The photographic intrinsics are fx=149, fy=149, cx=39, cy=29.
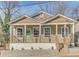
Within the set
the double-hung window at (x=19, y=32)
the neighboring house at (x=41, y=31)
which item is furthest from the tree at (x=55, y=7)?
the double-hung window at (x=19, y=32)

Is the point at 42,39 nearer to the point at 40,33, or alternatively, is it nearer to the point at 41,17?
the point at 40,33

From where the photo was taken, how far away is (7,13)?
297 centimetres

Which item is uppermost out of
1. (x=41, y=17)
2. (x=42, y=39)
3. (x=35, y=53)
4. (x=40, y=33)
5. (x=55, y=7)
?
(x=55, y=7)

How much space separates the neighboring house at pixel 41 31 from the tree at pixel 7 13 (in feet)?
0.36

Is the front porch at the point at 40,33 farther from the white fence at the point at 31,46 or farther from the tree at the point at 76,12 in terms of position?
the tree at the point at 76,12

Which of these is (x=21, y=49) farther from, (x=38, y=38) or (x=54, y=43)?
(x=54, y=43)

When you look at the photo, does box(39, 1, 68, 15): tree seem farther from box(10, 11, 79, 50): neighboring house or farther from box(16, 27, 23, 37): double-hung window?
box(16, 27, 23, 37): double-hung window

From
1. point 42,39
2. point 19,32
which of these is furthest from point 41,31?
point 19,32

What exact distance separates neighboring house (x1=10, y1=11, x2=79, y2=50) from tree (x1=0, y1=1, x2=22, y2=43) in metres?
0.11

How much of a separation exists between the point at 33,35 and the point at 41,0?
28.0 inches

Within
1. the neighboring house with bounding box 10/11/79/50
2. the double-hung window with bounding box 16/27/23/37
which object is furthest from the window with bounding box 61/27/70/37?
the double-hung window with bounding box 16/27/23/37

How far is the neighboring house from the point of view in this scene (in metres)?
2.89

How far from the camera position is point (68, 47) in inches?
117

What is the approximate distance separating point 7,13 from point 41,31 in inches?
30.2
